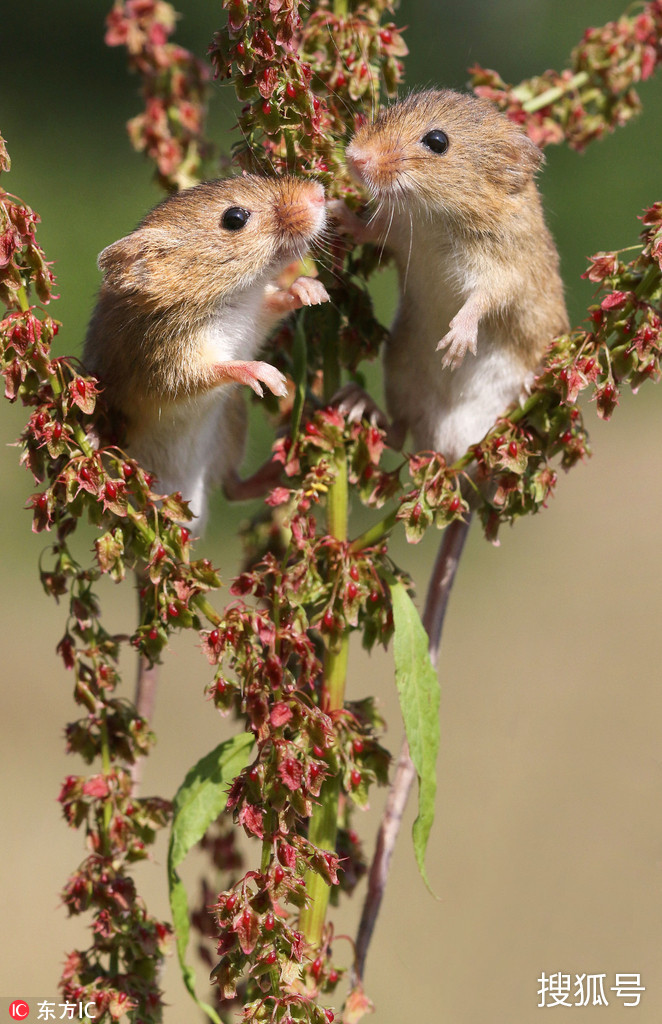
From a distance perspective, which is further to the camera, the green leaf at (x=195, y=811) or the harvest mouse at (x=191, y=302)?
the harvest mouse at (x=191, y=302)

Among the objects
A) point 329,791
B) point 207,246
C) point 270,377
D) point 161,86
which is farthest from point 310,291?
point 329,791

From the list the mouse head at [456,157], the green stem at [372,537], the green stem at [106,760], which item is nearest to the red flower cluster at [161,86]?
the mouse head at [456,157]

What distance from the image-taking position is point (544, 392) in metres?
1.46

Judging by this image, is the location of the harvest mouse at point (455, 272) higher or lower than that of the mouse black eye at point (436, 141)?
lower

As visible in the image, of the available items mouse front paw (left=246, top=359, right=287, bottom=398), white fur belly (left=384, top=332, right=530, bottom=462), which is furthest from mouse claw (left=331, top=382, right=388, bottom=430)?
white fur belly (left=384, top=332, right=530, bottom=462)

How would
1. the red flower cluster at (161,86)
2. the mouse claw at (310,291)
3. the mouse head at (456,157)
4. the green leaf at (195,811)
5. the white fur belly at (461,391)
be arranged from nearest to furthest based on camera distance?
1. the green leaf at (195,811)
2. the mouse claw at (310,291)
3. the red flower cluster at (161,86)
4. the mouse head at (456,157)
5. the white fur belly at (461,391)

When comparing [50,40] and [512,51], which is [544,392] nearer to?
[512,51]

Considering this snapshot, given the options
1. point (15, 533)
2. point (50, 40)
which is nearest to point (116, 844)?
point (15, 533)

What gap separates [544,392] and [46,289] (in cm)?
62

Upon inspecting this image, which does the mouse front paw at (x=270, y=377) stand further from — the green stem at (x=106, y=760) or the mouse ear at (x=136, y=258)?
the green stem at (x=106, y=760)

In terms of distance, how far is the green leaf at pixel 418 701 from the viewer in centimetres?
141

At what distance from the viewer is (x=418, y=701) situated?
145cm

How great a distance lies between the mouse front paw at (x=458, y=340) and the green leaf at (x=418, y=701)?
465 mm

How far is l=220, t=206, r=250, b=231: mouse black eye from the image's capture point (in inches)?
75.6
